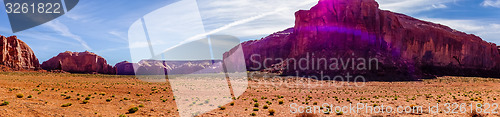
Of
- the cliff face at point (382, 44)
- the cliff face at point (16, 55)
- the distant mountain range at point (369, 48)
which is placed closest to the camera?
the distant mountain range at point (369, 48)

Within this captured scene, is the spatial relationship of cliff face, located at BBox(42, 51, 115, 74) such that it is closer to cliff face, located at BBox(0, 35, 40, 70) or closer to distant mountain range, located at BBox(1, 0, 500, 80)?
cliff face, located at BBox(0, 35, 40, 70)

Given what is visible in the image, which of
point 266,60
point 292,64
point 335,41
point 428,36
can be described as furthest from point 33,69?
point 428,36

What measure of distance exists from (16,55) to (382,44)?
117 metres

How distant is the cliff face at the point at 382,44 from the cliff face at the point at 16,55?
86.0 m

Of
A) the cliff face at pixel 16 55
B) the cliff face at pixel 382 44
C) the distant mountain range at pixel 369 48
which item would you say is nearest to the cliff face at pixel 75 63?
the cliff face at pixel 16 55

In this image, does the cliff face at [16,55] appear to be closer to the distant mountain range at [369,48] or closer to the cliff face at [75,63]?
the distant mountain range at [369,48]

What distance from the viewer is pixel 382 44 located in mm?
70562

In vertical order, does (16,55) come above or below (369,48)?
above

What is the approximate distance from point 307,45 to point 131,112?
63.8 metres

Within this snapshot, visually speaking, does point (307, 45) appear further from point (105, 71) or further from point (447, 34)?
point (105, 71)

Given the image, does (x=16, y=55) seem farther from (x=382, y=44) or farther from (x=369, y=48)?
(x=382, y=44)

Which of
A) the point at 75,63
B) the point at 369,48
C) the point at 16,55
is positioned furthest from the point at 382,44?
the point at 16,55

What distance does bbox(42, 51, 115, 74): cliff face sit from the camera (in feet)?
347

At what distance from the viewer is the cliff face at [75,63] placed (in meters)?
106
